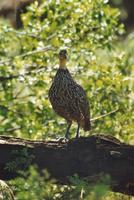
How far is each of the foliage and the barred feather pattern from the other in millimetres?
1294

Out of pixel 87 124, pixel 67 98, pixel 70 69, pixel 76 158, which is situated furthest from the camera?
pixel 70 69

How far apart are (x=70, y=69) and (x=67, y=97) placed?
177 centimetres

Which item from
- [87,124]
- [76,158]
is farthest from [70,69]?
[76,158]

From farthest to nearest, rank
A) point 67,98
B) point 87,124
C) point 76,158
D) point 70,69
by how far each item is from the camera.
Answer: point 70,69 < point 87,124 < point 67,98 < point 76,158

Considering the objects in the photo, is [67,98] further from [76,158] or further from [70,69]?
[70,69]

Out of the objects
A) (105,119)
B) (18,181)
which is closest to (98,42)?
(105,119)

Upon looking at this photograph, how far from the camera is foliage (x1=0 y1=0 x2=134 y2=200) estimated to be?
9438 millimetres

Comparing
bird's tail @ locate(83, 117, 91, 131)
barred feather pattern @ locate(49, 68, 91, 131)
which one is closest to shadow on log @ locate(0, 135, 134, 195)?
barred feather pattern @ locate(49, 68, 91, 131)

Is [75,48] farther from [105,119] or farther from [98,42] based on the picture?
[105,119]

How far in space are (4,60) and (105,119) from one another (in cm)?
152

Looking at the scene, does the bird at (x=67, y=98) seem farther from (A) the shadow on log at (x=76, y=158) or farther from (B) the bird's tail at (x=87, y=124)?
(A) the shadow on log at (x=76, y=158)

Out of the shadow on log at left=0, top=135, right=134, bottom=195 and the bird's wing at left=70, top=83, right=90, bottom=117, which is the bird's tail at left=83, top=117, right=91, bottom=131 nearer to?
the bird's wing at left=70, top=83, right=90, bottom=117

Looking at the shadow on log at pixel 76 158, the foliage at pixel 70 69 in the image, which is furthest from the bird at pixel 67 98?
the foliage at pixel 70 69

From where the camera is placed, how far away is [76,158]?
21.7 ft
